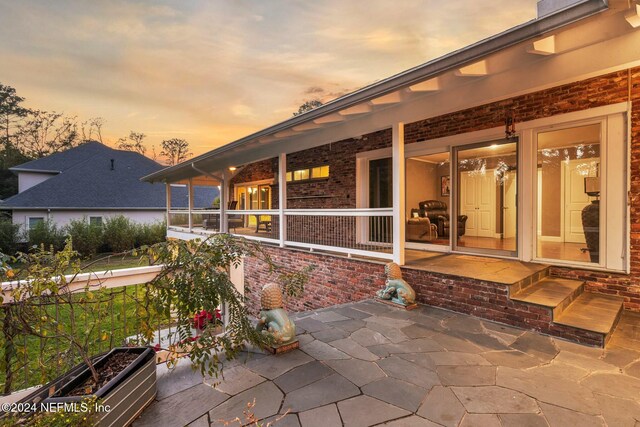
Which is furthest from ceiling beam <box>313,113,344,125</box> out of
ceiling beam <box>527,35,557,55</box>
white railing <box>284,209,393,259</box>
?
ceiling beam <box>527,35,557,55</box>

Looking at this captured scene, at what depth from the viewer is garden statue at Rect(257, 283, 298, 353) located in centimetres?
312

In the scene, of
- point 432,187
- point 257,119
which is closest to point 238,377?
point 432,187

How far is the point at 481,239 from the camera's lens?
6523mm

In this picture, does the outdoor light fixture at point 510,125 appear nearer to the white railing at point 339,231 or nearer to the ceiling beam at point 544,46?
the ceiling beam at point 544,46

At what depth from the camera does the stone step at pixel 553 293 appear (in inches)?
146

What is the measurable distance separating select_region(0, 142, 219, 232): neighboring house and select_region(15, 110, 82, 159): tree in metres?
11.0

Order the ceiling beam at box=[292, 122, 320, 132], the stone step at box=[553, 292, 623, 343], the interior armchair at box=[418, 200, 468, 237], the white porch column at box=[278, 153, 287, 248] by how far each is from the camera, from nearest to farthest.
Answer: the stone step at box=[553, 292, 623, 343], the ceiling beam at box=[292, 122, 320, 132], the white porch column at box=[278, 153, 287, 248], the interior armchair at box=[418, 200, 468, 237]

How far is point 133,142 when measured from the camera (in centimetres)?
3559

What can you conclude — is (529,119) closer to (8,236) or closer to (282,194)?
(282,194)

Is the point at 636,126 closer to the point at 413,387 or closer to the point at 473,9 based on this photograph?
the point at 413,387

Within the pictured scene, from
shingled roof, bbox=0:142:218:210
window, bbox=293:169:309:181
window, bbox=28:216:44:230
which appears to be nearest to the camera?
window, bbox=293:169:309:181

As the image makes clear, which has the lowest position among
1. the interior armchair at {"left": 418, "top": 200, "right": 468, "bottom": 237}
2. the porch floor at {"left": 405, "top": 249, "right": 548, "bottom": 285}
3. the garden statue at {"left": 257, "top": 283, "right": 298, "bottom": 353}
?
the garden statue at {"left": 257, "top": 283, "right": 298, "bottom": 353}

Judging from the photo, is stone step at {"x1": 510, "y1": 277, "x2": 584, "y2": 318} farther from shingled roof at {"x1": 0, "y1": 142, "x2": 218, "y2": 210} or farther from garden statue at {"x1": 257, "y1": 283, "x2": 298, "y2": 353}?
shingled roof at {"x1": 0, "y1": 142, "x2": 218, "y2": 210}

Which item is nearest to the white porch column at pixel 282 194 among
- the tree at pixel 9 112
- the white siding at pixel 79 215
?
the white siding at pixel 79 215
